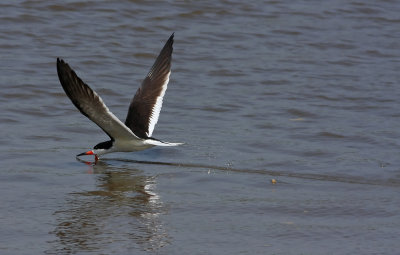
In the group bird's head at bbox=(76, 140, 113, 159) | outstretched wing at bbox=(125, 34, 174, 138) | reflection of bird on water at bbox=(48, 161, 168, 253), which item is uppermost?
outstretched wing at bbox=(125, 34, 174, 138)

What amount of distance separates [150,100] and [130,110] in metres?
0.24

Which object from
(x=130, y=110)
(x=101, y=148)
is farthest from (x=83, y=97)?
(x=130, y=110)

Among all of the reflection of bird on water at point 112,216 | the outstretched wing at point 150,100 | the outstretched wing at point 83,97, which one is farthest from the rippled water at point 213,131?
the outstretched wing at point 83,97

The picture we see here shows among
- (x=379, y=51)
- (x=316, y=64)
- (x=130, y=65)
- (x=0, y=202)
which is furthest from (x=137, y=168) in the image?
(x=379, y=51)

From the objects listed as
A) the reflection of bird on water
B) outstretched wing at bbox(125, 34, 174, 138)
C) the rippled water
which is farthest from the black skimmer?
the reflection of bird on water

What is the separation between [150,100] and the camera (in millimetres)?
7547

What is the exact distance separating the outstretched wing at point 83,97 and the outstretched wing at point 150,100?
0.81 meters

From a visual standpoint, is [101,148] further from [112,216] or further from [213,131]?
[112,216]

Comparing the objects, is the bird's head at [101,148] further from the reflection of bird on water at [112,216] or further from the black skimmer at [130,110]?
the reflection of bird on water at [112,216]

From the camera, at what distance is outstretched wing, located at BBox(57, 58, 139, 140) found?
18.6 ft

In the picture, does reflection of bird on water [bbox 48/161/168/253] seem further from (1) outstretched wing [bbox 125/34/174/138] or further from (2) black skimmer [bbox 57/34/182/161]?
(1) outstretched wing [bbox 125/34/174/138]

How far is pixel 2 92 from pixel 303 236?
4739mm

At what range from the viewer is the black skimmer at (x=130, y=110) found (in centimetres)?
575

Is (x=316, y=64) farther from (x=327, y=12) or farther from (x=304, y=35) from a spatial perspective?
(x=327, y=12)
